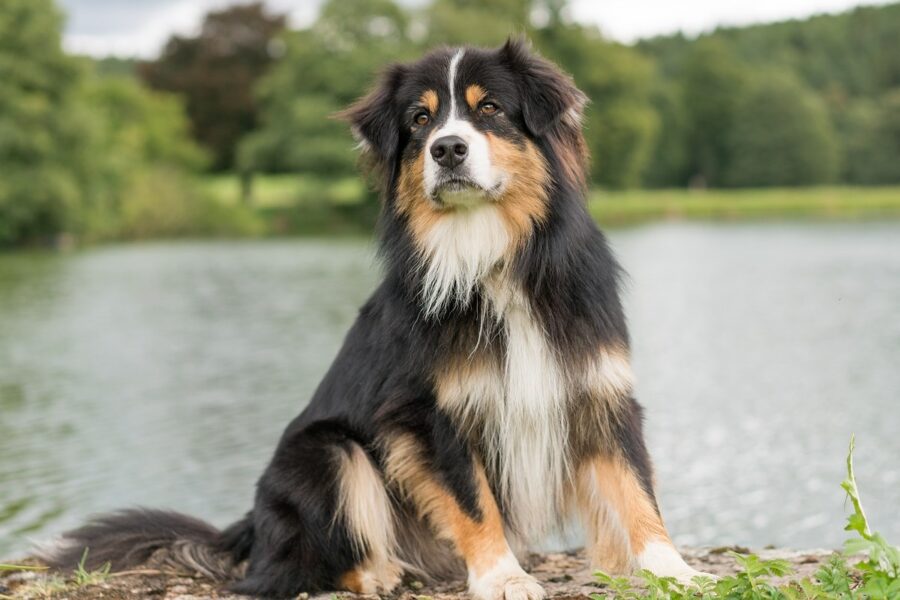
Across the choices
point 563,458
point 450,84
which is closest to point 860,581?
point 563,458

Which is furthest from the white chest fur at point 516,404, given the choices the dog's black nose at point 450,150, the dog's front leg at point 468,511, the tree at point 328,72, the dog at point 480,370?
the tree at point 328,72

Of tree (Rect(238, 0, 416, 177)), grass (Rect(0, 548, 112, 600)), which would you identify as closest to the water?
grass (Rect(0, 548, 112, 600))

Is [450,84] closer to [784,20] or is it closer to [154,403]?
[154,403]

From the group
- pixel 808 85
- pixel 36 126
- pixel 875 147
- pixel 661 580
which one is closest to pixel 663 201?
pixel 875 147

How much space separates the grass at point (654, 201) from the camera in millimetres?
51344

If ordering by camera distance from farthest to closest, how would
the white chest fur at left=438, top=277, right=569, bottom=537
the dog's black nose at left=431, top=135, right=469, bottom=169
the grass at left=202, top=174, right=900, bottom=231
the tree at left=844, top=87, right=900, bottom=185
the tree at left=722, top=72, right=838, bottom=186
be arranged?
the tree at left=844, top=87, right=900, bottom=185
the tree at left=722, top=72, right=838, bottom=186
the grass at left=202, top=174, right=900, bottom=231
the white chest fur at left=438, top=277, right=569, bottom=537
the dog's black nose at left=431, top=135, right=469, bottom=169

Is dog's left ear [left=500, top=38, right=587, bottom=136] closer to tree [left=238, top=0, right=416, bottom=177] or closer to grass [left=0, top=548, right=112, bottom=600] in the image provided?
grass [left=0, top=548, right=112, bottom=600]

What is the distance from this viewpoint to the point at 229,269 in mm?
28719

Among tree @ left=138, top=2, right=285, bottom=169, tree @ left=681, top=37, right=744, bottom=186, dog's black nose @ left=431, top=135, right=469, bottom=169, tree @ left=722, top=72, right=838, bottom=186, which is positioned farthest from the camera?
tree @ left=681, top=37, right=744, bottom=186

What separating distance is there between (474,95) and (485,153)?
0.28m

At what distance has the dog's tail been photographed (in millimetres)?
5023

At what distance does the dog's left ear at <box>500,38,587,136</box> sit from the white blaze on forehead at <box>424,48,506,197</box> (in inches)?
9.8

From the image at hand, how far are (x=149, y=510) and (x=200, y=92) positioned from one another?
59860 mm

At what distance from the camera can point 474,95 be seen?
4445 millimetres
